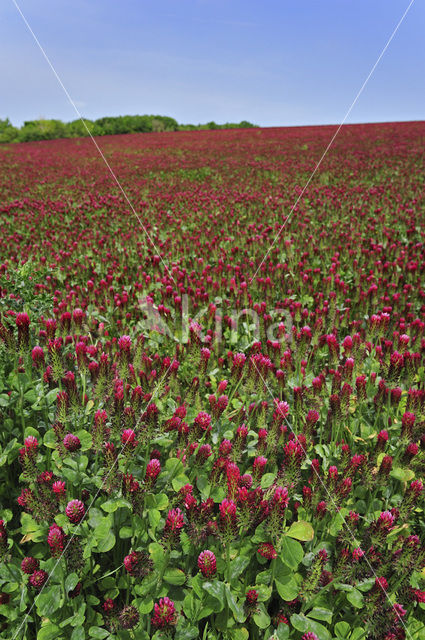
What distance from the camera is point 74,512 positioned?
160cm

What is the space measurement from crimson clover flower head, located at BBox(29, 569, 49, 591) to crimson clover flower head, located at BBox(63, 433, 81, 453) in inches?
18.5

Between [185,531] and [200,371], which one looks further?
[200,371]

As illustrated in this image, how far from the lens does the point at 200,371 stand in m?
2.40

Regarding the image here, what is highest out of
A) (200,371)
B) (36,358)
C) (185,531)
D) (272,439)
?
(36,358)

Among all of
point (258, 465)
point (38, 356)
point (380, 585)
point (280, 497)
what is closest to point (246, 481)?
point (258, 465)

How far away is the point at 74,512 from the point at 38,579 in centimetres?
29

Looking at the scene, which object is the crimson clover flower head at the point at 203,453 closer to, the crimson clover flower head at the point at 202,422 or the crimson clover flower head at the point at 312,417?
the crimson clover flower head at the point at 202,422

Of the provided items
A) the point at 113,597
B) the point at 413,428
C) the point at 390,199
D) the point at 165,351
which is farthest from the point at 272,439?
the point at 390,199

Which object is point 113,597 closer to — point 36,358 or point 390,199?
point 36,358

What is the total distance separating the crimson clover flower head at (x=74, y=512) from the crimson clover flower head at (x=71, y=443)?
267 mm

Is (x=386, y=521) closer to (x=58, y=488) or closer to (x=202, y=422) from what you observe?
(x=202, y=422)

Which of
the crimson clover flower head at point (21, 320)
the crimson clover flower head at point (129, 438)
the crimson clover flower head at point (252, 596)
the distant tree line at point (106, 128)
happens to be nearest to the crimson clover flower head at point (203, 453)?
the crimson clover flower head at point (129, 438)

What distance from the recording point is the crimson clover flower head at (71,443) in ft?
5.93

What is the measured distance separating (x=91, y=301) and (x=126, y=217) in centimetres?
467
